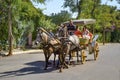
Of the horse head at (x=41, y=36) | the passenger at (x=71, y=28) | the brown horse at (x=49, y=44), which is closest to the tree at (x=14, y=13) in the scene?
the passenger at (x=71, y=28)

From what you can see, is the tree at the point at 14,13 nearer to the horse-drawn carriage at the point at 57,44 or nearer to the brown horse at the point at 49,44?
the horse-drawn carriage at the point at 57,44

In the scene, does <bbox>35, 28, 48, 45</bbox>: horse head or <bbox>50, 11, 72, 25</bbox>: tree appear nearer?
<bbox>35, 28, 48, 45</bbox>: horse head

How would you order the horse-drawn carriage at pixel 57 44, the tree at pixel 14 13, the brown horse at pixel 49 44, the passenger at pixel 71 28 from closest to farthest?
the brown horse at pixel 49 44, the horse-drawn carriage at pixel 57 44, the passenger at pixel 71 28, the tree at pixel 14 13

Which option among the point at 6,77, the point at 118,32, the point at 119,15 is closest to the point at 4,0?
the point at 6,77

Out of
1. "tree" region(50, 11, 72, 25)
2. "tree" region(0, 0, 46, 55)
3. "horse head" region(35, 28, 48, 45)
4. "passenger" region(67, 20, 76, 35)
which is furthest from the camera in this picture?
"tree" region(50, 11, 72, 25)

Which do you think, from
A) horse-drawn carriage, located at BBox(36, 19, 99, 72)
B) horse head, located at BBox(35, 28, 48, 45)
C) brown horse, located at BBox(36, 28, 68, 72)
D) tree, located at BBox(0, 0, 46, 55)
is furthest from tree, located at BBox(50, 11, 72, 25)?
horse head, located at BBox(35, 28, 48, 45)

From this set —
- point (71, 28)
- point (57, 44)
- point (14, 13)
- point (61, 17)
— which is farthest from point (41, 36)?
point (61, 17)

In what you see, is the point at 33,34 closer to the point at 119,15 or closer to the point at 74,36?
the point at 74,36

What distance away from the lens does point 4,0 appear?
93.8 ft

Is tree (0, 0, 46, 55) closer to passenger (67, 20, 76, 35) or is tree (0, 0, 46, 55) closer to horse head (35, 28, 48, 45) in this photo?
passenger (67, 20, 76, 35)

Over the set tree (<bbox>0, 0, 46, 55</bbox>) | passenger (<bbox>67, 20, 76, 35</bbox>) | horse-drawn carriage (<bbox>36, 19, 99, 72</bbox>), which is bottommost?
horse-drawn carriage (<bbox>36, 19, 99, 72</bbox>)

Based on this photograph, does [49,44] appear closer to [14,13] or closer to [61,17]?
[14,13]

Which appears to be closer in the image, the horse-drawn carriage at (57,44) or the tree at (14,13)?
the horse-drawn carriage at (57,44)

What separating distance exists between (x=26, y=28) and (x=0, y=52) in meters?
7.99
